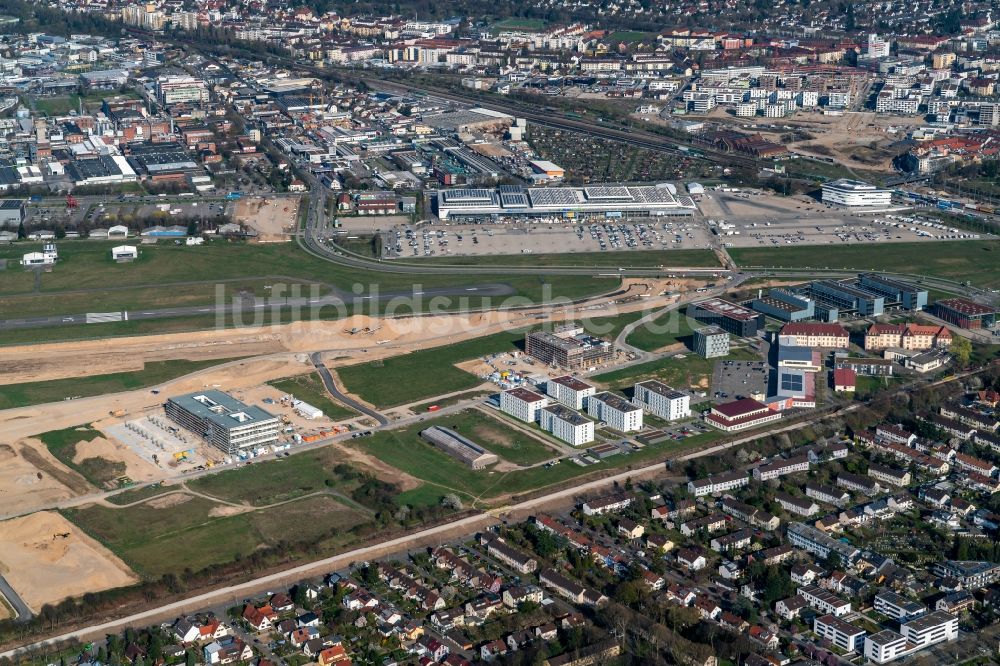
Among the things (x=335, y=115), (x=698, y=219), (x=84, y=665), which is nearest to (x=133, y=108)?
(x=335, y=115)

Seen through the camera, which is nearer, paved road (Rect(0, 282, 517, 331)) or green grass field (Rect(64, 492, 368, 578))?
green grass field (Rect(64, 492, 368, 578))

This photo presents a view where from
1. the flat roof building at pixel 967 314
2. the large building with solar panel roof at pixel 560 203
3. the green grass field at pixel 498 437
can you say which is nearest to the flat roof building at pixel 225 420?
the green grass field at pixel 498 437

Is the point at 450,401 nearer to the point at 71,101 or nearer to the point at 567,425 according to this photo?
the point at 567,425

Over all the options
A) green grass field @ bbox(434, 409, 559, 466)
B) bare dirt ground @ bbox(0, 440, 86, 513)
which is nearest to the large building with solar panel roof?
green grass field @ bbox(434, 409, 559, 466)

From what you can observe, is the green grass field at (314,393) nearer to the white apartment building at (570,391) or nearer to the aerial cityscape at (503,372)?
the aerial cityscape at (503,372)

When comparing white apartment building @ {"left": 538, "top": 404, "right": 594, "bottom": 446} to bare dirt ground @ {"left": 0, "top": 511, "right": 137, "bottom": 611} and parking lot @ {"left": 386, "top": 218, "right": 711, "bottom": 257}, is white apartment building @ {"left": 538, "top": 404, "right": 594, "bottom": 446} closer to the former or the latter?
bare dirt ground @ {"left": 0, "top": 511, "right": 137, "bottom": 611}
